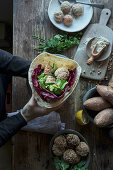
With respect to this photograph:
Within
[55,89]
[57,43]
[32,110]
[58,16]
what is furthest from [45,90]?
[58,16]

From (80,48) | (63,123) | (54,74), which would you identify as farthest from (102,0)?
(63,123)

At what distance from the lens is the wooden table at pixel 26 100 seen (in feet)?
3.67

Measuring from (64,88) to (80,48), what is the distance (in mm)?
402

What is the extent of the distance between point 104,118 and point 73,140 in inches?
7.1

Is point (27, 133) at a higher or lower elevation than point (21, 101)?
lower

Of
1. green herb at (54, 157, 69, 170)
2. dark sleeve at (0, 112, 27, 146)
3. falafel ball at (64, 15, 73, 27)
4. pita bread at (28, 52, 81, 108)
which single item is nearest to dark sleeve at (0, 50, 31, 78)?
pita bread at (28, 52, 81, 108)

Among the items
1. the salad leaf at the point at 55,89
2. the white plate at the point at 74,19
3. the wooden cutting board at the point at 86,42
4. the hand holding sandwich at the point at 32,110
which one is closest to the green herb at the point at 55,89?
the salad leaf at the point at 55,89

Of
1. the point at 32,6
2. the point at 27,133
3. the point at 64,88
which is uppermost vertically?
the point at 32,6

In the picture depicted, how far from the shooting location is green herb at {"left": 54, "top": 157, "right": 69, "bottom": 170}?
97 centimetres

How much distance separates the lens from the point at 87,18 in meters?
1.18

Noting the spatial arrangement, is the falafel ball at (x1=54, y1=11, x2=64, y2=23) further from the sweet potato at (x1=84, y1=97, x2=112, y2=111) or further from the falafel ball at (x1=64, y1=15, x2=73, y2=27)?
the sweet potato at (x1=84, y1=97, x2=112, y2=111)

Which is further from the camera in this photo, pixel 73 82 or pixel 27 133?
pixel 27 133

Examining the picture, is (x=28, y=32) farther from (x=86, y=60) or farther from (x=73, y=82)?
(x=73, y=82)

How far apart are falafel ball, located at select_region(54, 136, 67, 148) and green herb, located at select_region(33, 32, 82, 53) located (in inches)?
18.4
